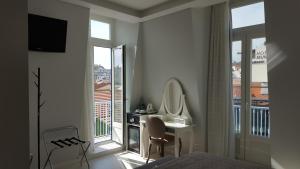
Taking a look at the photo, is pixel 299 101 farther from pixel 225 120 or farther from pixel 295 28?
pixel 225 120

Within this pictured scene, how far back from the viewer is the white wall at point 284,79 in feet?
5.72

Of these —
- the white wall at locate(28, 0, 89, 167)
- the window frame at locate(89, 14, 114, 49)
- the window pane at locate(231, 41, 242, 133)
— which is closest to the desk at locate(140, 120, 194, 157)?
the window pane at locate(231, 41, 242, 133)

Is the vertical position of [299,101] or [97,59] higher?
[97,59]

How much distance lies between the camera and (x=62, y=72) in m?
3.15

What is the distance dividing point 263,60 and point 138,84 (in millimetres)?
2235

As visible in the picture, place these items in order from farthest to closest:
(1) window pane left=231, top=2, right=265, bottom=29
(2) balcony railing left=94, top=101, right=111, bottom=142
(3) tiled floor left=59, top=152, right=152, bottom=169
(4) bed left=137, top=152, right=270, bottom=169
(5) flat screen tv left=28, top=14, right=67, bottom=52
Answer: (2) balcony railing left=94, top=101, right=111, bottom=142, (3) tiled floor left=59, top=152, right=152, bottom=169, (1) window pane left=231, top=2, right=265, bottom=29, (5) flat screen tv left=28, top=14, right=67, bottom=52, (4) bed left=137, top=152, right=270, bottom=169

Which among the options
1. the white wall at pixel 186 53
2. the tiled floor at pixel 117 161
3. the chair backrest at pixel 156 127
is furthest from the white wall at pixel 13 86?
the white wall at pixel 186 53

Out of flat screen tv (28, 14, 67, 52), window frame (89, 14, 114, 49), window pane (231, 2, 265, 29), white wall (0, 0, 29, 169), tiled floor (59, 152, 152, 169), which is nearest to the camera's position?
white wall (0, 0, 29, 169)

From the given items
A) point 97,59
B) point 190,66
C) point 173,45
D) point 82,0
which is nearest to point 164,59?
point 173,45

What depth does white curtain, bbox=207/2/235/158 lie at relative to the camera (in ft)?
11.4

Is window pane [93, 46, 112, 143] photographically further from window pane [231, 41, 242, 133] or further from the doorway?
window pane [231, 41, 242, 133]

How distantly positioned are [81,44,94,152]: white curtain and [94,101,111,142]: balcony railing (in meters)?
0.40

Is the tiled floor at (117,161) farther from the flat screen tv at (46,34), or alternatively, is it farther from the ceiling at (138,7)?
the ceiling at (138,7)

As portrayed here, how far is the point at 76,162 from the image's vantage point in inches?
134
